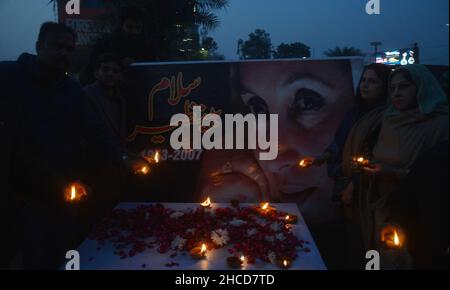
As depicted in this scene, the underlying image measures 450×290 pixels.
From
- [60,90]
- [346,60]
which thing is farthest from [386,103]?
[60,90]

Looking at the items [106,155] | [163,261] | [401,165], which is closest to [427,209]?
[401,165]

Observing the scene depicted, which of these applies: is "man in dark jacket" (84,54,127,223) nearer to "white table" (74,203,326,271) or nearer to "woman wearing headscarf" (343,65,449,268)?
"white table" (74,203,326,271)

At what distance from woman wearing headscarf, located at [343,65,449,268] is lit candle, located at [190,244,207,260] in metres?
1.40

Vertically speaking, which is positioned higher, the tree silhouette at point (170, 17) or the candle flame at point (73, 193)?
the tree silhouette at point (170, 17)

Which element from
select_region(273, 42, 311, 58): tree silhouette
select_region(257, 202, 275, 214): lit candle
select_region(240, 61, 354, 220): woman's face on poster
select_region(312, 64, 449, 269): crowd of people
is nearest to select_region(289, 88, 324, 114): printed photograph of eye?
select_region(240, 61, 354, 220): woman's face on poster

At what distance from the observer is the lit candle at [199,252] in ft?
8.36

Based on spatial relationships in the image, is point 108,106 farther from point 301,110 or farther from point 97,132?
point 301,110

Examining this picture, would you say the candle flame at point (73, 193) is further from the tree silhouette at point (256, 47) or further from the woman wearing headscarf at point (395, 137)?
the tree silhouette at point (256, 47)

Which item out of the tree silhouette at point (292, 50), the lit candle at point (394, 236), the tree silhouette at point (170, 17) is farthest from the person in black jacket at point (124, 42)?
the tree silhouette at point (292, 50)

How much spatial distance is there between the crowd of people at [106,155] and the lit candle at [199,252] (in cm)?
110

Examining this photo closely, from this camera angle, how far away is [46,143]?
2.91 meters

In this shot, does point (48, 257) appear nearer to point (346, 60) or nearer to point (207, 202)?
point (207, 202)

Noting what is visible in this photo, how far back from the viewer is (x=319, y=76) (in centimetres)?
371
